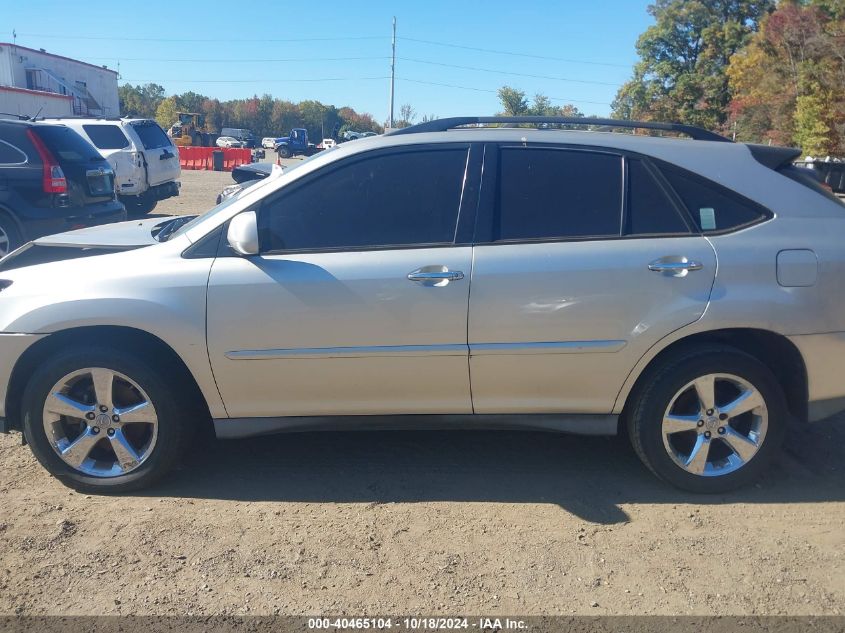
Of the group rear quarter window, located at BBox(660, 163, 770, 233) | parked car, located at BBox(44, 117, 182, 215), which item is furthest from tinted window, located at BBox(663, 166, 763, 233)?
parked car, located at BBox(44, 117, 182, 215)

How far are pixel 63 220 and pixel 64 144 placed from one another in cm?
101

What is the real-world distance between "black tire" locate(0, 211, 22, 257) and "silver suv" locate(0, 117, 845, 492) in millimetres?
4871

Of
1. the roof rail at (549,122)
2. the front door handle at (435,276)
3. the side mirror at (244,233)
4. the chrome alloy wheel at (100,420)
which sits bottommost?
the chrome alloy wheel at (100,420)

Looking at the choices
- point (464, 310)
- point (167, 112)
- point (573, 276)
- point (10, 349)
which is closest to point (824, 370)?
point (573, 276)

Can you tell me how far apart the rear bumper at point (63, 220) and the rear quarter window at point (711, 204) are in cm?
682

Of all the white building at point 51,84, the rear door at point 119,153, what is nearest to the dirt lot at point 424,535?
the rear door at point 119,153

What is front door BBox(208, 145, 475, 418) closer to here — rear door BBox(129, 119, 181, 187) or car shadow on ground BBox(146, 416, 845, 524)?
car shadow on ground BBox(146, 416, 845, 524)

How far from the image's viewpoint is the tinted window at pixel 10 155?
26.7 ft

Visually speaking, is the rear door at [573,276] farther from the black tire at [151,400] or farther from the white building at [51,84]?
the white building at [51,84]

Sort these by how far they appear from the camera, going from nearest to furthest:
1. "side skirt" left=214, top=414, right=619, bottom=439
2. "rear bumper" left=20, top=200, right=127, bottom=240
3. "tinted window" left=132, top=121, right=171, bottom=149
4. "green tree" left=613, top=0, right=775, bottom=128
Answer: "side skirt" left=214, top=414, right=619, bottom=439
"rear bumper" left=20, top=200, right=127, bottom=240
"tinted window" left=132, top=121, right=171, bottom=149
"green tree" left=613, top=0, right=775, bottom=128

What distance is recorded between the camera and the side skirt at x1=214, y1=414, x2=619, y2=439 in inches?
147

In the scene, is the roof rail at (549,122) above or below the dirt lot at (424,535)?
above

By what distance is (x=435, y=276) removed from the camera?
11.6 ft

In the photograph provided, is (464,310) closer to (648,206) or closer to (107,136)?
(648,206)
